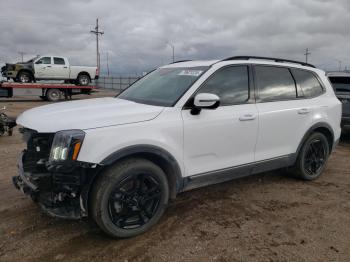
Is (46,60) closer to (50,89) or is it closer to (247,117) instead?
(50,89)

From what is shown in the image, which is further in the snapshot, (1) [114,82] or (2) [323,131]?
(1) [114,82]

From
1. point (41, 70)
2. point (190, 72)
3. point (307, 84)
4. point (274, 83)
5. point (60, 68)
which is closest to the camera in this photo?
point (190, 72)

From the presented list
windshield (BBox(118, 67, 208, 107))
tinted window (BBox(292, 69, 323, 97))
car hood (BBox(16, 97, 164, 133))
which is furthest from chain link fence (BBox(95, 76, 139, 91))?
car hood (BBox(16, 97, 164, 133))

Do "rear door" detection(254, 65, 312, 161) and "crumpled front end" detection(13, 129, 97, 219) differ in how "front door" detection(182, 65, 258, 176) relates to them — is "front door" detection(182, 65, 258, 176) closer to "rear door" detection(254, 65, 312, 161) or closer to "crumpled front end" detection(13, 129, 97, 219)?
"rear door" detection(254, 65, 312, 161)

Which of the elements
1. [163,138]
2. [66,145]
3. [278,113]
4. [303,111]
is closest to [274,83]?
[278,113]

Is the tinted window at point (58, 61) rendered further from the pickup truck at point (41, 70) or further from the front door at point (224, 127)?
the front door at point (224, 127)

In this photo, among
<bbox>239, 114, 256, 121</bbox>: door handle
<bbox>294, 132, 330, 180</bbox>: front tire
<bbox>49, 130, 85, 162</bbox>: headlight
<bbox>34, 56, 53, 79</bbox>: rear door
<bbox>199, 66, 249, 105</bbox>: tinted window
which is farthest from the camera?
<bbox>34, 56, 53, 79</bbox>: rear door

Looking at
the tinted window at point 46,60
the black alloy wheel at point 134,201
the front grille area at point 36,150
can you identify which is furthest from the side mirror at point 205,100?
the tinted window at point 46,60

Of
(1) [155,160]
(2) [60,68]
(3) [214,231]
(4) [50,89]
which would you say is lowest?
(3) [214,231]

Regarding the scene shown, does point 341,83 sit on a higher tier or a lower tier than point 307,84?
higher

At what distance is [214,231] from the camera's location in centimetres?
354

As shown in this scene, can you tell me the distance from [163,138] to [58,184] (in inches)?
42.4

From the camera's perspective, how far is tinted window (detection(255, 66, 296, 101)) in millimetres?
4441

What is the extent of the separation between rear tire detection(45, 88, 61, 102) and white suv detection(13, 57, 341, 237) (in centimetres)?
1781
